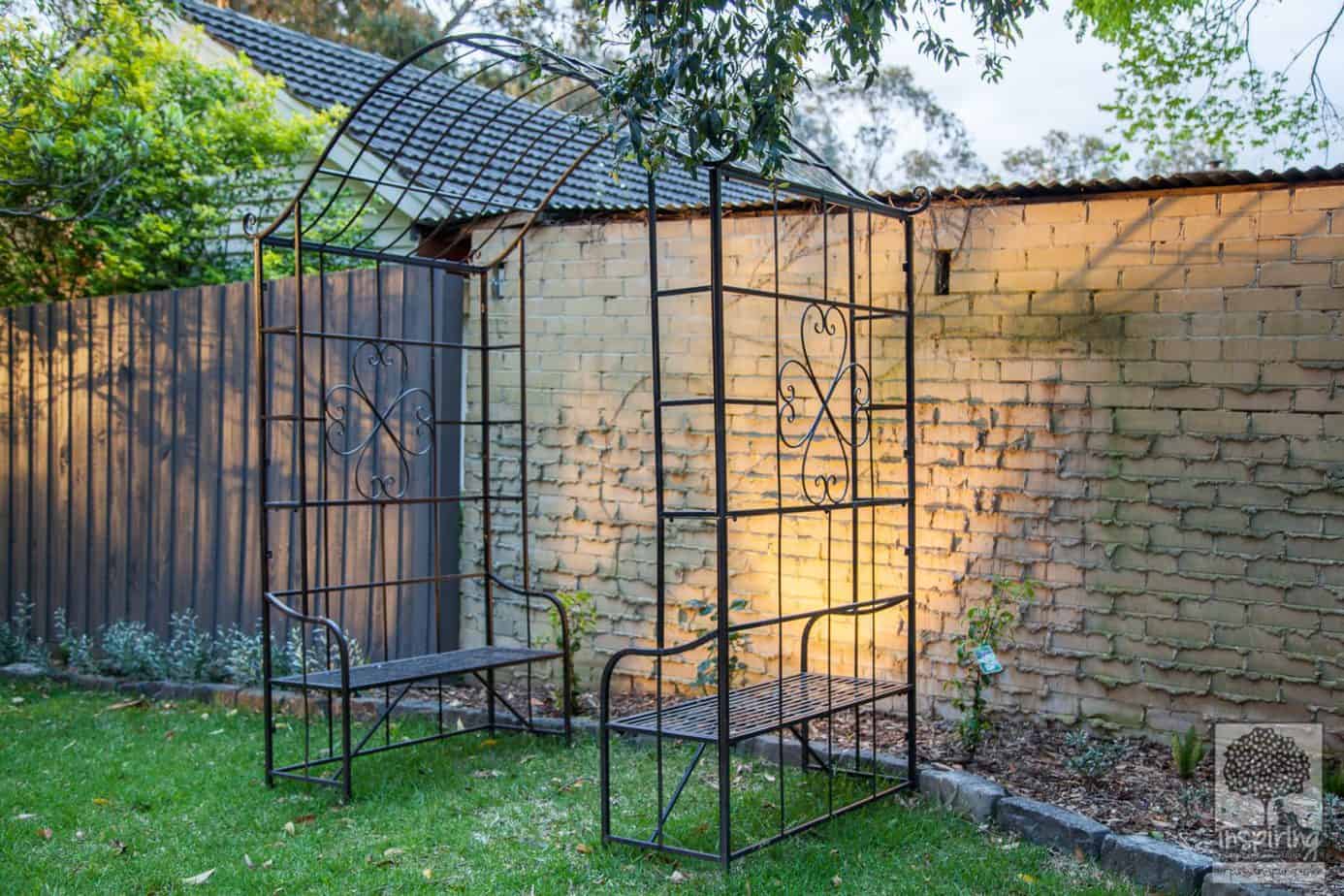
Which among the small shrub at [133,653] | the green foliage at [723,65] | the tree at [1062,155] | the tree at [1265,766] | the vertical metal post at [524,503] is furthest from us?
the tree at [1062,155]

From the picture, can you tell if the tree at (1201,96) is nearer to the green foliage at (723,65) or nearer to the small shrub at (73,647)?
the green foliage at (723,65)

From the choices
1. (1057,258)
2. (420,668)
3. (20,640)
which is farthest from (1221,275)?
(20,640)

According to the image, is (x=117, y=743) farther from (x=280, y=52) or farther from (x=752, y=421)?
(x=280, y=52)

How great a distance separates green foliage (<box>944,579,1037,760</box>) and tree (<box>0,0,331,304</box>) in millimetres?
5764

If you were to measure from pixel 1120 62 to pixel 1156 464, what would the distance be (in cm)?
899

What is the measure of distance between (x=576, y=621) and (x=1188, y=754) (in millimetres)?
3080

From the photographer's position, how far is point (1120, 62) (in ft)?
43.7

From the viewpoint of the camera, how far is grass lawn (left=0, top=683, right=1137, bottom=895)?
458 centimetres

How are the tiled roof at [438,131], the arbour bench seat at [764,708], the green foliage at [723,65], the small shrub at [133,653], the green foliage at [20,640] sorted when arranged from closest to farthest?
1. the green foliage at [723,65]
2. the arbour bench seat at [764,708]
3. the small shrub at [133,653]
4. the green foliage at [20,640]
5. the tiled roof at [438,131]

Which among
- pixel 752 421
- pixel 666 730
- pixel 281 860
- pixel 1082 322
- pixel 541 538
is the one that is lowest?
pixel 281 860

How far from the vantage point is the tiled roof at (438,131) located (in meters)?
9.89

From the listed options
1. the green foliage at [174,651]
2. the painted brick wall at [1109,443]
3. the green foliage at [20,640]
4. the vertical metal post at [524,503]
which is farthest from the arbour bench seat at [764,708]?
the green foliage at [20,640]

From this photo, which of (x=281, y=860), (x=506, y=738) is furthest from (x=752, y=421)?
(x=281, y=860)

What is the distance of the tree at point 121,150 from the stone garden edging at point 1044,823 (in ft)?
13.6
